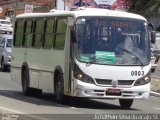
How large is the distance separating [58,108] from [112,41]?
2.42 m

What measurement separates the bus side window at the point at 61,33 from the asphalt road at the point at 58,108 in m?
1.77

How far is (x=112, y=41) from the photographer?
18.2 m

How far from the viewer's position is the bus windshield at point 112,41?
18016 mm

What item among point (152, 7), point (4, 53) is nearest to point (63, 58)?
point (152, 7)

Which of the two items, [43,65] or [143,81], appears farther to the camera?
[43,65]

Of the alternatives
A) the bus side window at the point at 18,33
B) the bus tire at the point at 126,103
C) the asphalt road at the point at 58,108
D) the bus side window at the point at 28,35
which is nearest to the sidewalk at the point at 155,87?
the asphalt road at the point at 58,108

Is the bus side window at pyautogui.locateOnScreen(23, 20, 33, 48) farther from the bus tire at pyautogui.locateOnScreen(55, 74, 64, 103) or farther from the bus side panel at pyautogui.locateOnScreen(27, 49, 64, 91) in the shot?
the bus tire at pyautogui.locateOnScreen(55, 74, 64, 103)

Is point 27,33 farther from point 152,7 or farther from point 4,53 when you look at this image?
point 4,53

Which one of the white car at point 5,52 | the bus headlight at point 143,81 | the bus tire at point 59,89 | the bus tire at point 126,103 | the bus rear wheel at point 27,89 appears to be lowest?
the white car at point 5,52

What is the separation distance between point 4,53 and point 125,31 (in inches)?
740

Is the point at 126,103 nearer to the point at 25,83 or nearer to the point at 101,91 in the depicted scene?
the point at 101,91

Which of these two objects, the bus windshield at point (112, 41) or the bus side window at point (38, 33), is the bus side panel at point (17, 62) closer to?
the bus side window at point (38, 33)

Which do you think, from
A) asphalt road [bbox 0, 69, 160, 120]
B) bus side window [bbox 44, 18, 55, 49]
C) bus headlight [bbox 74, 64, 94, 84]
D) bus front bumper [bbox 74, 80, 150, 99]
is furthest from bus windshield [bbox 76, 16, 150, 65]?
bus side window [bbox 44, 18, 55, 49]

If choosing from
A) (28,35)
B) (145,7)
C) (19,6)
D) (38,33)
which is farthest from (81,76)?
(19,6)
